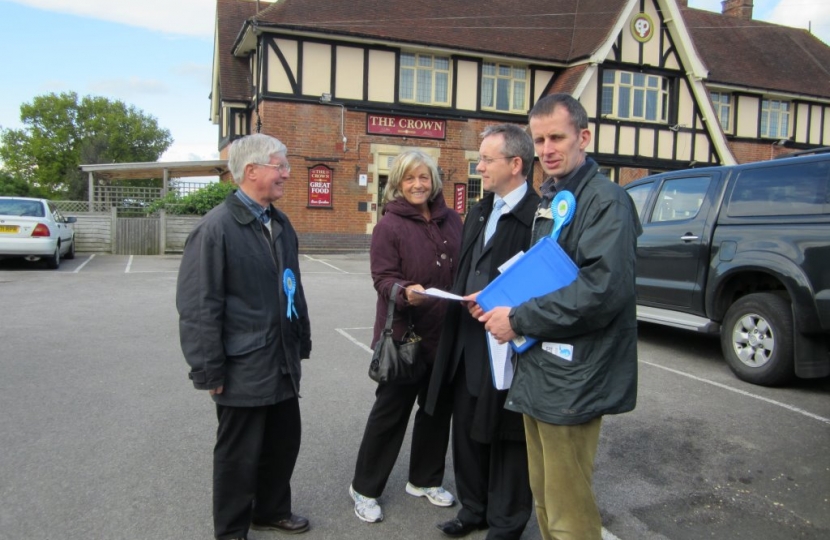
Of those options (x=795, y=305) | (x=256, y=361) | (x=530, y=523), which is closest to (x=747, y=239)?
(x=795, y=305)

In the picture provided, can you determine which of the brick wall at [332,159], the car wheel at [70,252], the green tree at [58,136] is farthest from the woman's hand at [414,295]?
the green tree at [58,136]

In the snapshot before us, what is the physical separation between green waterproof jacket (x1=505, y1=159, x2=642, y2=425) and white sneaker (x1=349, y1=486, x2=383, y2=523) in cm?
137

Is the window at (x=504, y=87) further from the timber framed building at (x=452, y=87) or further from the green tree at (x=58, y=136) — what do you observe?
the green tree at (x=58, y=136)

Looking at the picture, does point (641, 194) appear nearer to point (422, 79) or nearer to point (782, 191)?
point (782, 191)

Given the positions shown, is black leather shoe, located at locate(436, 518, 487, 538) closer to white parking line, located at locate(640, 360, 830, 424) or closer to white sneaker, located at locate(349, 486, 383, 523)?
white sneaker, located at locate(349, 486, 383, 523)

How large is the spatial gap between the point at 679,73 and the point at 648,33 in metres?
1.89

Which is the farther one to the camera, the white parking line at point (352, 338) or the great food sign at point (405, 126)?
the great food sign at point (405, 126)

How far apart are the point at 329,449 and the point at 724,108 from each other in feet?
87.2

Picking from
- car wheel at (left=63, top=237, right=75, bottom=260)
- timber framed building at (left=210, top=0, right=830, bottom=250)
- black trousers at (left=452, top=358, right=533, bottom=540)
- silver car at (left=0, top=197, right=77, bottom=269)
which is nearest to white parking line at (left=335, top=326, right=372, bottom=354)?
black trousers at (left=452, top=358, right=533, bottom=540)

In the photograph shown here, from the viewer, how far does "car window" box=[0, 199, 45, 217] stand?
543 inches

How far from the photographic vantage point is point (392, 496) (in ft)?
12.1

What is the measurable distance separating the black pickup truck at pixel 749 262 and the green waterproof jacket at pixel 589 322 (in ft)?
13.1

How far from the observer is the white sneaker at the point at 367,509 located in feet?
11.1

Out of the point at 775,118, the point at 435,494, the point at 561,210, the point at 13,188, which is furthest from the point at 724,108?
the point at 13,188
